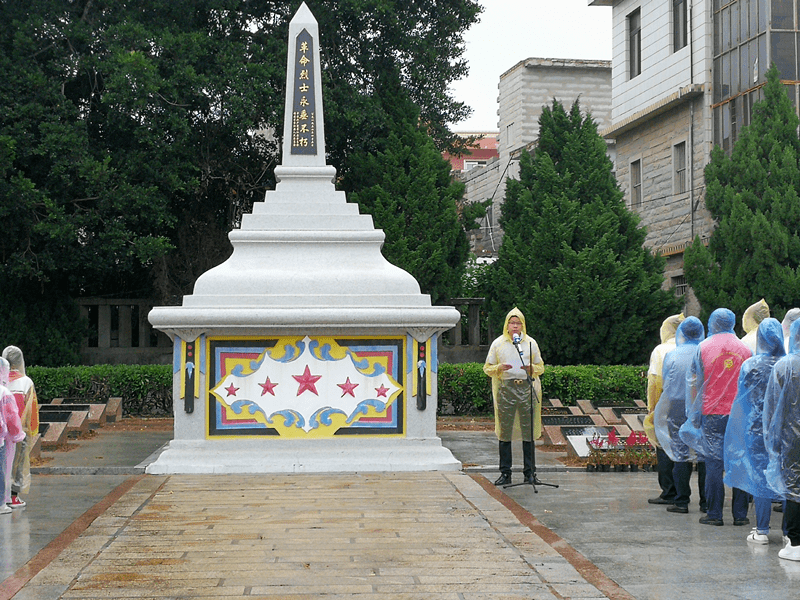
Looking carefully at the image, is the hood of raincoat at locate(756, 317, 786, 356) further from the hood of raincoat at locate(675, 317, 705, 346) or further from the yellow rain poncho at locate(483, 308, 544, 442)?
the yellow rain poncho at locate(483, 308, 544, 442)

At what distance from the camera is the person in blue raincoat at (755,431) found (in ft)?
26.2

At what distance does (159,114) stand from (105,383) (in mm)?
5502

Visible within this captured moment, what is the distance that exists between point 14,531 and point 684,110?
1890 cm

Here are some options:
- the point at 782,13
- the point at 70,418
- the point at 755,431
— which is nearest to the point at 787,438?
the point at 755,431

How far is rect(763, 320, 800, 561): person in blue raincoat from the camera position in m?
7.40

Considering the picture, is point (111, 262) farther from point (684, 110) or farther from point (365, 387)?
point (684, 110)

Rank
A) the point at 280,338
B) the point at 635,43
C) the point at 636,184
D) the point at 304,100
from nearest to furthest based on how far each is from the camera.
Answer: the point at 280,338 < the point at 304,100 < the point at 635,43 < the point at 636,184

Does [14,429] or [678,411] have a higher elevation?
[678,411]

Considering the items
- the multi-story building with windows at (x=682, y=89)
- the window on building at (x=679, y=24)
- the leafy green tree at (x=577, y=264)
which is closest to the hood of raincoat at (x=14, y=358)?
the leafy green tree at (x=577, y=264)

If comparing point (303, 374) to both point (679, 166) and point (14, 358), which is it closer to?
point (14, 358)

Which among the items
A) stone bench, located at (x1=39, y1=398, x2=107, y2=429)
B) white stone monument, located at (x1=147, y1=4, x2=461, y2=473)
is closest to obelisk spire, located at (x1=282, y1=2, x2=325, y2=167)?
white stone monument, located at (x1=147, y1=4, x2=461, y2=473)

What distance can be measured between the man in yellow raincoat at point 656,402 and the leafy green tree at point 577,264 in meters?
9.05

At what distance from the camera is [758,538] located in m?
7.93

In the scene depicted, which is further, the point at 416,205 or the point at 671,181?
the point at 671,181
